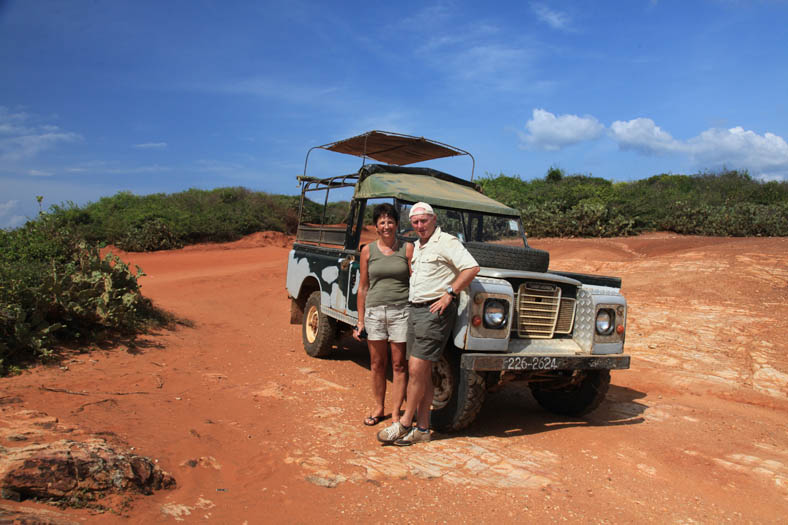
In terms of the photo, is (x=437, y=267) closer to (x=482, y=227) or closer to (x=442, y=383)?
(x=442, y=383)

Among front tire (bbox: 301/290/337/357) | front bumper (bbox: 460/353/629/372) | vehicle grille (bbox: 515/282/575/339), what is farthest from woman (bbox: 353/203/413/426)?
front tire (bbox: 301/290/337/357)

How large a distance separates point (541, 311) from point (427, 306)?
3.98ft

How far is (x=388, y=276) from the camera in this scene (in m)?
4.55

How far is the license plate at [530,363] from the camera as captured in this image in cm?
425

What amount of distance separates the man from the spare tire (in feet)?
2.21

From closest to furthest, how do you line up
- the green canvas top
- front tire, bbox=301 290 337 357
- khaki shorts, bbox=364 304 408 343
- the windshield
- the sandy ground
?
the sandy ground < khaki shorts, bbox=364 304 408 343 < the green canvas top < the windshield < front tire, bbox=301 290 337 357

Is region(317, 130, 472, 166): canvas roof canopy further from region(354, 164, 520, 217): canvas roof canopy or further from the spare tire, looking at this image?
the spare tire

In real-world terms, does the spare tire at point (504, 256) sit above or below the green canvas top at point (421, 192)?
below

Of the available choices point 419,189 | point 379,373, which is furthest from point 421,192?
point 379,373

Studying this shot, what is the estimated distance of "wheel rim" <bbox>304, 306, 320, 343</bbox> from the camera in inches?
290

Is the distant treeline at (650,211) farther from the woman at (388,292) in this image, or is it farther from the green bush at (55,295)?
the woman at (388,292)

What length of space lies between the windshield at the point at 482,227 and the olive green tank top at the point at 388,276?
1737 millimetres

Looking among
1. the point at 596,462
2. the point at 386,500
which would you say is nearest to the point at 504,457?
the point at 596,462

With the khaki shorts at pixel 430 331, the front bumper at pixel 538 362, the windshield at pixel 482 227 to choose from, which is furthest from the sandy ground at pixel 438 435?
the windshield at pixel 482 227
